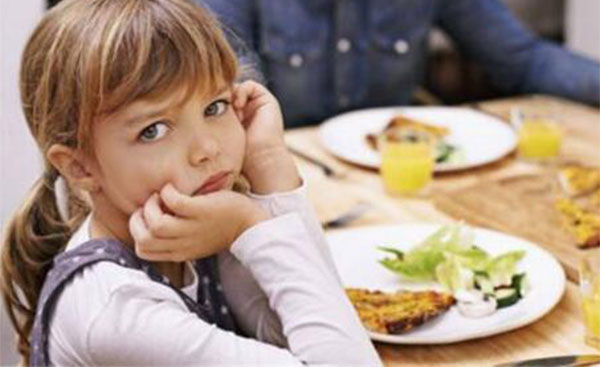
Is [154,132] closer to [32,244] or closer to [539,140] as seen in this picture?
[32,244]

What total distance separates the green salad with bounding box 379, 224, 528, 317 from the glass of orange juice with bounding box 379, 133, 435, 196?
0.30 metres

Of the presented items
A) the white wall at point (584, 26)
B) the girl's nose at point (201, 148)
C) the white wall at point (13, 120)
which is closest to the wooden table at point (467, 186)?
the girl's nose at point (201, 148)

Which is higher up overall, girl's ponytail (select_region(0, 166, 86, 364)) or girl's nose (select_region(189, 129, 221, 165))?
girl's nose (select_region(189, 129, 221, 165))

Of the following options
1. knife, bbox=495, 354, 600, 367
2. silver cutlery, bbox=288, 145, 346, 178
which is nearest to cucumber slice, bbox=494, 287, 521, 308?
knife, bbox=495, 354, 600, 367

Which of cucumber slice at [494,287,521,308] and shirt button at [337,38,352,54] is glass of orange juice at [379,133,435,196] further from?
shirt button at [337,38,352,54]

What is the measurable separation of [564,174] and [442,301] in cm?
58

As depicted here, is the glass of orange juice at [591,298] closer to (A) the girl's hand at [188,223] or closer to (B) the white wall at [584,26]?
(A) the girl's hand at [188,223]

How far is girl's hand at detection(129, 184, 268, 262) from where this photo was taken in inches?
44.3

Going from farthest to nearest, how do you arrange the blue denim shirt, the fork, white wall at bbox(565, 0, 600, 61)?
white wall at bbox(565, 0, 600, 61) → the blue denim shirt → the fork

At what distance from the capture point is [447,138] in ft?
6.99

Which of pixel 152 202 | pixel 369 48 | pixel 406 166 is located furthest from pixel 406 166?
pixel 369 48

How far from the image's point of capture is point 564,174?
1.82 m

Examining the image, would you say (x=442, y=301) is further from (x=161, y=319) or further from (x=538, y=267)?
(x=161, y=319)

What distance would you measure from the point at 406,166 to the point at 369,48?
34.3 inches
